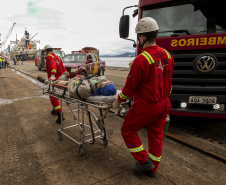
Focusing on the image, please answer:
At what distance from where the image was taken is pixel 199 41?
3.66 m

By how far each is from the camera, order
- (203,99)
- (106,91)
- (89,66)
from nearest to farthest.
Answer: (106,91)
(203,99)
(89,66)

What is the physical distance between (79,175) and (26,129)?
2330mm

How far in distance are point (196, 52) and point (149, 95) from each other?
1.91 meters

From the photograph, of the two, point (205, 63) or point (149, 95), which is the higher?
point (205, 63)

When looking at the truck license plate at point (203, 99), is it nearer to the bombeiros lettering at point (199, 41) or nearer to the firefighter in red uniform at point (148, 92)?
the bombeiros lettering at point (199, 41)

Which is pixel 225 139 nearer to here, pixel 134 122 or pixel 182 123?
pixel 182 123

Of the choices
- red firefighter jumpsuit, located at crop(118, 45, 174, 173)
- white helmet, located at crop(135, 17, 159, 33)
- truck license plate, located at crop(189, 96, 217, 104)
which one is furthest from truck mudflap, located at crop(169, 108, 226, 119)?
white helmet, located at crop(135, 17, 159, 33)

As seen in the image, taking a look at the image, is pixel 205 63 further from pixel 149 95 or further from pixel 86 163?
pixel 86 163

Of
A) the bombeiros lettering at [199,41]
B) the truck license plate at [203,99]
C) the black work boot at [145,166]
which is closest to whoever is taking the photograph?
the black work boot at [145,166]

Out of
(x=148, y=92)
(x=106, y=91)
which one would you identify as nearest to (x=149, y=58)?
(x=148, y=92)

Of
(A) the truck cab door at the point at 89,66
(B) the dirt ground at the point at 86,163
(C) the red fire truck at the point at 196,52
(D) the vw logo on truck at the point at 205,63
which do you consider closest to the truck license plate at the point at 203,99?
(C) the red fire truck at the point at 196,52

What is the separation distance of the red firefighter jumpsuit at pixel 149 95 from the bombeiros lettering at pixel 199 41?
1.47 meters

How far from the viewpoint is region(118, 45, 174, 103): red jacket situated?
2314 mm

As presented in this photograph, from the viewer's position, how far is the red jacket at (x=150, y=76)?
2.31 meters
